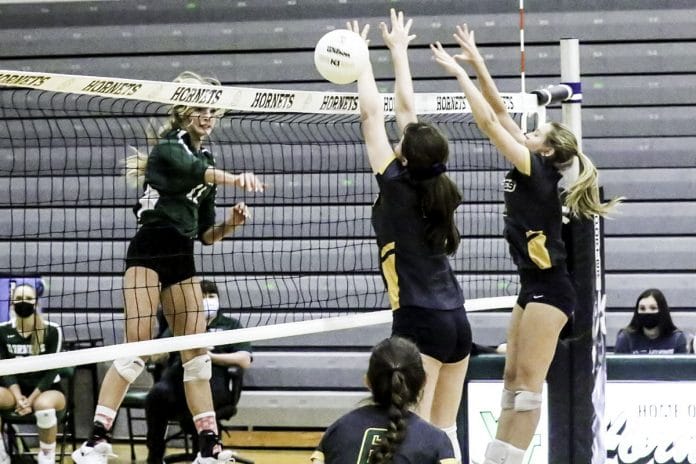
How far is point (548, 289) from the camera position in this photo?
18.8ft

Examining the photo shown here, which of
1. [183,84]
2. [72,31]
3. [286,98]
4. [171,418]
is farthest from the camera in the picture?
[72,31]

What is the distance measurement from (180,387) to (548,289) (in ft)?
11.5

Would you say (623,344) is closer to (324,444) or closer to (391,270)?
(391,270)

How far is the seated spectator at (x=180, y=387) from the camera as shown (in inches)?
326

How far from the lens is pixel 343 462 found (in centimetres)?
380

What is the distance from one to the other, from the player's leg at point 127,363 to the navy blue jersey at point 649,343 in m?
3.66

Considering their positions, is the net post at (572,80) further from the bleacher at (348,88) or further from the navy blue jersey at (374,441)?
the bleacher at (348,88)

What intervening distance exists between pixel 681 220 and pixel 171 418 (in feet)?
15.4

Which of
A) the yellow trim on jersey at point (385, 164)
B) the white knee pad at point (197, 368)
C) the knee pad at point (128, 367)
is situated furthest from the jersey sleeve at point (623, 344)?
the yellow trim on jersey at point (385, 164)

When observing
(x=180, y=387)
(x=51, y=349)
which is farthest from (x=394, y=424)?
(x=51, y=349)

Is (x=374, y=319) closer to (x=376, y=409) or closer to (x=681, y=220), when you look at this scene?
(x=376, y=409)

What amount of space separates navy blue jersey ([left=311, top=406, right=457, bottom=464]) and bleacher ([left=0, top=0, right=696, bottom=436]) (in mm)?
6022

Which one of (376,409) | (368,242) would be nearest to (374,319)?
(376,409)

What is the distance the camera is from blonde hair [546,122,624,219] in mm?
5633
